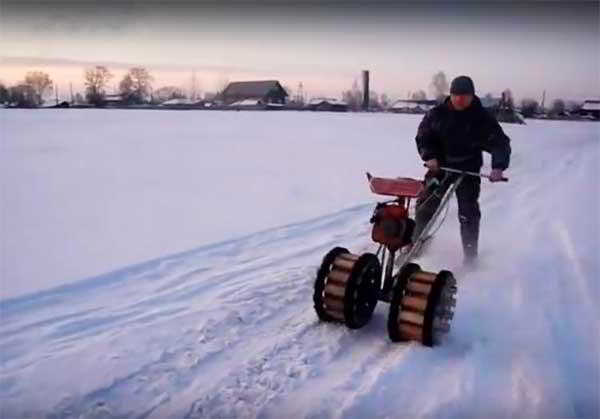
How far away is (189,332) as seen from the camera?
2096mm

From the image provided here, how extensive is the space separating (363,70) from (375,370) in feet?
3.30

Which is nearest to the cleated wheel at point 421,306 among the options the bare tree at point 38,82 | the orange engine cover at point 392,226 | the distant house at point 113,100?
the orange engine cover at point 392,226

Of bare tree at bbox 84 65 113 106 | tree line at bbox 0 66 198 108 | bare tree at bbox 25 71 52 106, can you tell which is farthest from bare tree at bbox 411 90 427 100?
bare tree at bbox 25 71 52 106

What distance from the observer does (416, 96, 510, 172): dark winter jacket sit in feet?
6.41

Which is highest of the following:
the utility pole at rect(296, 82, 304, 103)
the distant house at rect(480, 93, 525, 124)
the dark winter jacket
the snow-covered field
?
the utility pole at rect(296, 82, 304, 103)

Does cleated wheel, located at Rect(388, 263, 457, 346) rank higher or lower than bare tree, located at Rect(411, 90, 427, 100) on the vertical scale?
lower

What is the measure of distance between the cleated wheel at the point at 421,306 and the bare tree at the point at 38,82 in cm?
135

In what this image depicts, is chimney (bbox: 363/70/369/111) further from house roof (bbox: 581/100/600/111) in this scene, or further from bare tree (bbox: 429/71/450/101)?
house roof (bbox: 581/100/600/111)

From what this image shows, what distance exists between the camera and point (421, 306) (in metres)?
1.92

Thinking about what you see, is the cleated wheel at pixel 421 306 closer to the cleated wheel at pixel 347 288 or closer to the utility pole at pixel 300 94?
the cleated wheel at pixel 347 288

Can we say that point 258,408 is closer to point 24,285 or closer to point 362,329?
point 362,329

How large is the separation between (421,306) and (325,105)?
0.76 m

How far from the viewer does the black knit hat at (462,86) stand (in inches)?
73.2

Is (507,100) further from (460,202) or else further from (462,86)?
(460,202)
